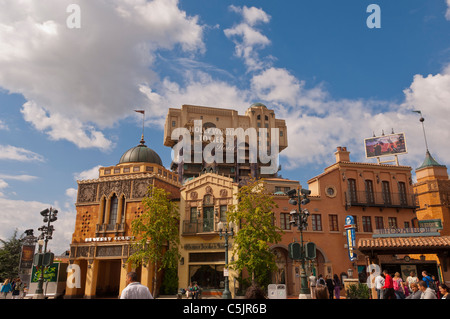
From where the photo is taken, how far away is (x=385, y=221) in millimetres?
35000

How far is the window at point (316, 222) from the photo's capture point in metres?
33.3

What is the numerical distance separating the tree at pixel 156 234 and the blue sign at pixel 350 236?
15092 mm

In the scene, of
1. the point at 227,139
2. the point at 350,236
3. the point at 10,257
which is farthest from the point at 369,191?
the point at 10,257

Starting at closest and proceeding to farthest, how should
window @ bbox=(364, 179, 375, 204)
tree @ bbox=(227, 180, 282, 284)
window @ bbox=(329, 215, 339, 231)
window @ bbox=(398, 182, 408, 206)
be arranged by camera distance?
tree @ bbox=(227, 180, 282, 284) → window @ bbox=(329, 215, 339, 231) → window @ bbox=(364, 179, 375, 204) → window @ bbox=(398, 182, 408, 206)

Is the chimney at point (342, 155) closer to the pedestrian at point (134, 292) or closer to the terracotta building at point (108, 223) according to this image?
the terracotta building at point (108, 223)

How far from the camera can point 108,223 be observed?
114ft

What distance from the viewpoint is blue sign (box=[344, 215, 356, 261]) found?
31.2m

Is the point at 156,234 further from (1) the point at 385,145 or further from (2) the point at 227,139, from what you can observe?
(2) the point at 227,139

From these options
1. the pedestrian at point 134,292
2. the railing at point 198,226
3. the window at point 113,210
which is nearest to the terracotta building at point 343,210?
the railing at point 198,226

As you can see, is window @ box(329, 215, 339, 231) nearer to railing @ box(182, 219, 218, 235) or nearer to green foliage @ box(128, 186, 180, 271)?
railing @ box(182, 219, 218, 235)

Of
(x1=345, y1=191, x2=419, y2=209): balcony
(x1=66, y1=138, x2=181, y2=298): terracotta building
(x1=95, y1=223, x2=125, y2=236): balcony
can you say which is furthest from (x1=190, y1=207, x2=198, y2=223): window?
(x1=345, y1=191, x2=419, y2=209): balcony

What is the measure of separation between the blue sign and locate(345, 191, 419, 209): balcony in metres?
2.50
